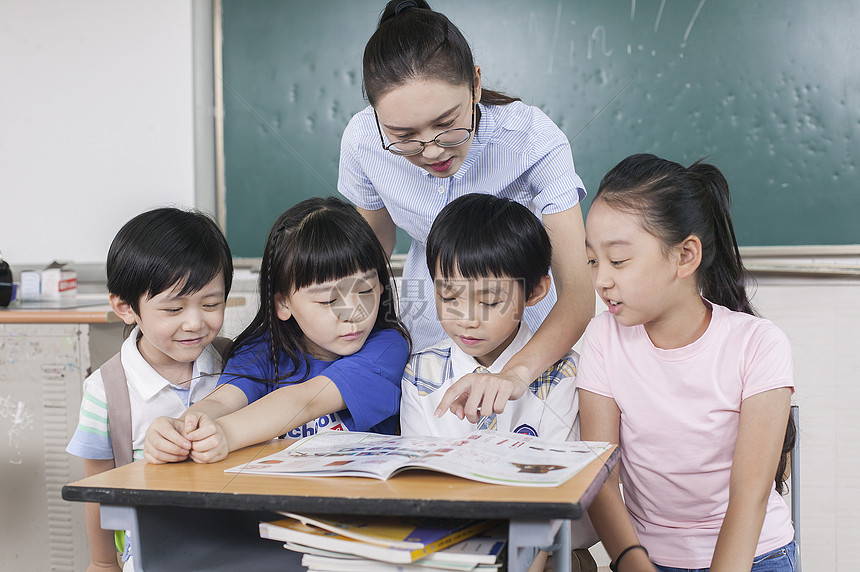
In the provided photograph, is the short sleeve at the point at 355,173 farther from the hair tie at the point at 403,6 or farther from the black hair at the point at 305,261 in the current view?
the hair tie at the point at 403,6

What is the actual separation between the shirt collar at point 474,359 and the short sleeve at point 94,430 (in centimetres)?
67

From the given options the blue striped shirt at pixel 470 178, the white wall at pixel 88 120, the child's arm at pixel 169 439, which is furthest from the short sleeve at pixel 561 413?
the white wall at pixel 88 120

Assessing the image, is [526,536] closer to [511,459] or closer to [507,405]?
[511,459]

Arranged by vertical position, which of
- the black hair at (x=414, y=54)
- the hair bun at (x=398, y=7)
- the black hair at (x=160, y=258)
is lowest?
the black hair at (x=160, y=258)

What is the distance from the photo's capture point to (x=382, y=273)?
1416mm

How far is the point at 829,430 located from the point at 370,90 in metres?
1.75

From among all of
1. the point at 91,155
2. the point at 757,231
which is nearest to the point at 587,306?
the point at 757,231

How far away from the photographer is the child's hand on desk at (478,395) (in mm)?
1015

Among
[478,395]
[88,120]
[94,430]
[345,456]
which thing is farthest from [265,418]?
[88,120]

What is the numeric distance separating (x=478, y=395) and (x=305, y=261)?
0.48 metres

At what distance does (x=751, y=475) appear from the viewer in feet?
3.34

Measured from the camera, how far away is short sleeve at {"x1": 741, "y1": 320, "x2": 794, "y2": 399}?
3.50ft

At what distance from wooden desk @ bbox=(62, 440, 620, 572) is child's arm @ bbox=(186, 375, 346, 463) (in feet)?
0.07

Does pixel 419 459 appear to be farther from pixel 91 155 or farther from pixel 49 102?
pixel 49 102
